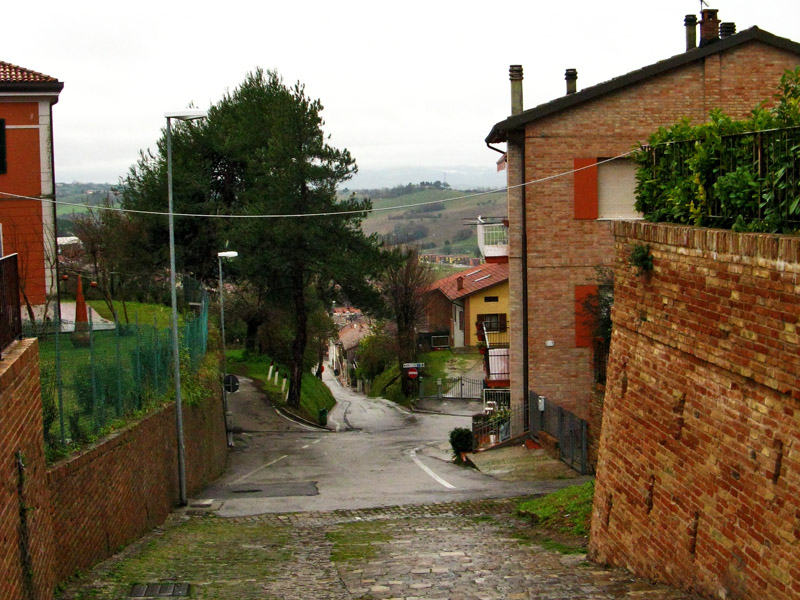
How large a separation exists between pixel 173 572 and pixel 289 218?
2983 centimetres

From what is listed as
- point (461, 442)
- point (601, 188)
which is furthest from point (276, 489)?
point (601, 188)

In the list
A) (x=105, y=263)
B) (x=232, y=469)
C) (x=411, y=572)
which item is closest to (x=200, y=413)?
(x=232, y=469)

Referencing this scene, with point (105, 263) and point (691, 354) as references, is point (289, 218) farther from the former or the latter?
point (691, 354)

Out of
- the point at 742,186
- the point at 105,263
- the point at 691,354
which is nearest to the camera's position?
the point at 742,186

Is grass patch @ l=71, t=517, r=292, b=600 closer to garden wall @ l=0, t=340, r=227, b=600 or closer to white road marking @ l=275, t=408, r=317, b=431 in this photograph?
garden wall @ l=0, t=340, r=227, b=600

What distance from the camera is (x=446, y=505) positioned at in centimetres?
1866

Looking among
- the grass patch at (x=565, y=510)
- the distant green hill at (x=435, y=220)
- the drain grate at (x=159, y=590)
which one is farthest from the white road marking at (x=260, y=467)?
the distant green hill at (x=435, y=220)

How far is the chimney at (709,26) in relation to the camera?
25703mm

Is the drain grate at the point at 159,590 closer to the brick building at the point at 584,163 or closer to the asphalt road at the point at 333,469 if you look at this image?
the asphalt road at the point at 333,469

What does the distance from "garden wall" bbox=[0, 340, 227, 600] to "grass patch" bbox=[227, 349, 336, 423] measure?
24.9 meters

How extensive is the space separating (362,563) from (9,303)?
17.7ft

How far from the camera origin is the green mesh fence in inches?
513

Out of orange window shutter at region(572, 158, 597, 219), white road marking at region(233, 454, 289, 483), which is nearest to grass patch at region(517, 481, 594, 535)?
white road marking at region(233, 454, 289, 483)

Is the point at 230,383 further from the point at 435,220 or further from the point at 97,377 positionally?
the point at 435,220
